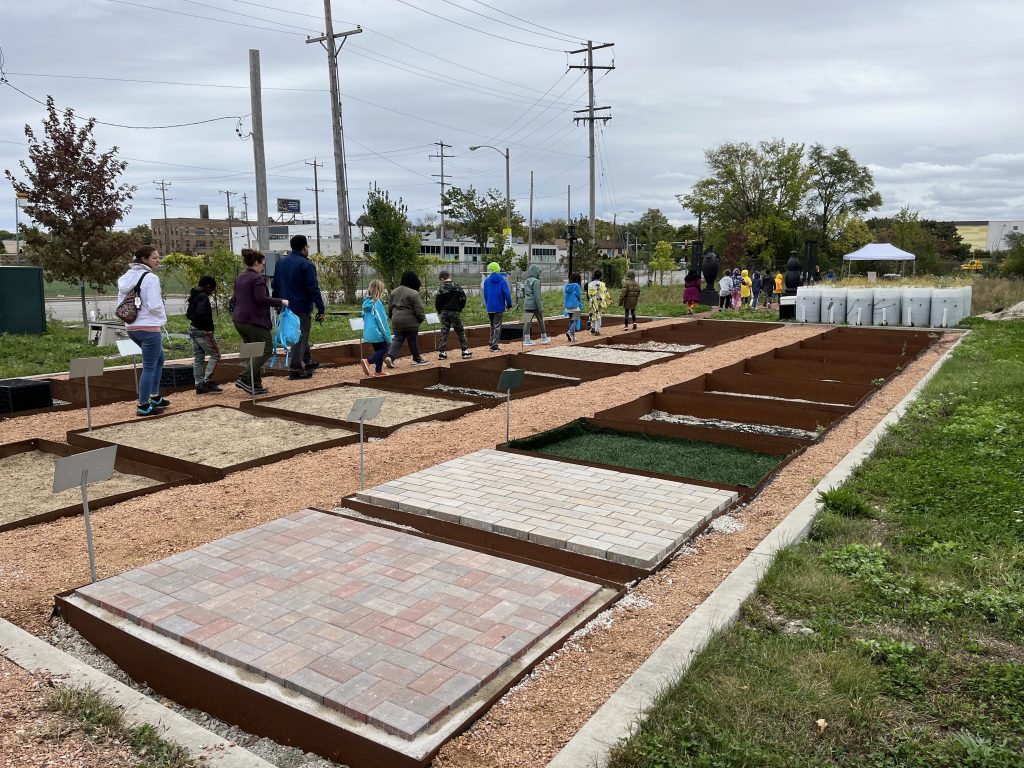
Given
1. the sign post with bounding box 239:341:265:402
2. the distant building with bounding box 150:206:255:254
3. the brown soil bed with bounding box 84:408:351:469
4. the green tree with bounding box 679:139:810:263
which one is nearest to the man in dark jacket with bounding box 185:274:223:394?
the sign post with bounding box 239:341:265:402

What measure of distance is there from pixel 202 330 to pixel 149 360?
1117 mm

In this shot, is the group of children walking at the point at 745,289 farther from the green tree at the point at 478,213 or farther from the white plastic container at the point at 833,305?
the green tree at the point at 478,213

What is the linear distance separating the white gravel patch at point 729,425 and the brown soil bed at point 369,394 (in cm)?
247

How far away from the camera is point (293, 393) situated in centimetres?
1025

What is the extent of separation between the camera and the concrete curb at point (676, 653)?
2779mm

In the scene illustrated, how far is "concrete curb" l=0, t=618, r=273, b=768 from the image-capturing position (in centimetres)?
280

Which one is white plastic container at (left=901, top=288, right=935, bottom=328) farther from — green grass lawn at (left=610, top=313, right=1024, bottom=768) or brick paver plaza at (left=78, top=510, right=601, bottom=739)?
brick paver plaza at (left=78, top=510, right=601, bottom=739)

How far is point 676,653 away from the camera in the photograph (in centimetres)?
340

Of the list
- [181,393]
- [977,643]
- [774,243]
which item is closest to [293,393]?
[181,393]

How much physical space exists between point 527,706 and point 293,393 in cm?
785

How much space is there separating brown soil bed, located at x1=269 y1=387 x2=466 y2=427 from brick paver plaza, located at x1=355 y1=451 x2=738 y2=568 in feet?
7.99

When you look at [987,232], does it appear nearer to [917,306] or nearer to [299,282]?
[917,306]

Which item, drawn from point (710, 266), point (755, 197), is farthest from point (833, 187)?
point (710, 266)

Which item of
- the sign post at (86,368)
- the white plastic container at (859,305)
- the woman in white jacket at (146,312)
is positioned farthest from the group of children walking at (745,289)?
the sign post at (86,368)
